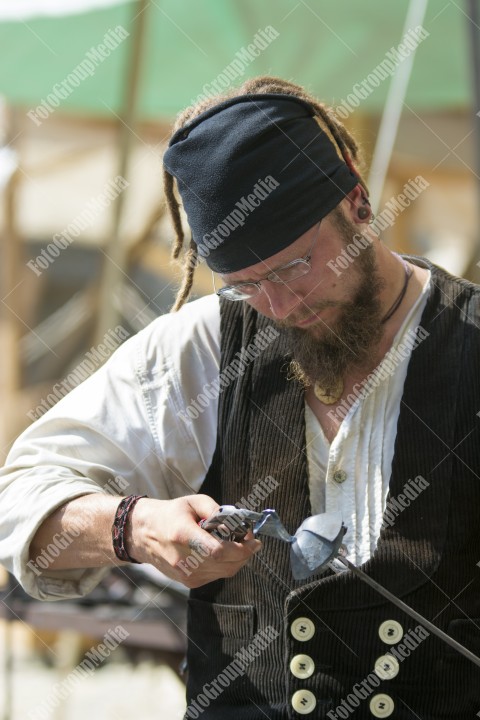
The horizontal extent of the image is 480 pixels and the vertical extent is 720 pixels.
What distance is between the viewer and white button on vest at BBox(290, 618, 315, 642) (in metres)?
1.74

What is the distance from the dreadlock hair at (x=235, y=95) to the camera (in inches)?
76.5

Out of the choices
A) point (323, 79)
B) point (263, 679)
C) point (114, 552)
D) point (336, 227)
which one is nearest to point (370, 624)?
point (263, 679)

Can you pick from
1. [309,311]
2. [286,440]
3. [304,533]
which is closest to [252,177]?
[309,311]

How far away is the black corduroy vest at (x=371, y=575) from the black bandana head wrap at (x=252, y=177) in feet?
0.93

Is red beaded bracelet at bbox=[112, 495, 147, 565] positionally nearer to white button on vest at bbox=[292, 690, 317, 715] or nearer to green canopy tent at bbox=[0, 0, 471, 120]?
white button on vest at bbox=[292, 690, 317, 715]

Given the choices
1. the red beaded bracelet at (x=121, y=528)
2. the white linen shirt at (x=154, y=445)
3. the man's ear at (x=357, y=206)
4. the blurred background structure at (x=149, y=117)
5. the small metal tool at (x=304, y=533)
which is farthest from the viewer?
the blurred background structure at (x=149, y=117)

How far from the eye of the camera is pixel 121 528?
170cm

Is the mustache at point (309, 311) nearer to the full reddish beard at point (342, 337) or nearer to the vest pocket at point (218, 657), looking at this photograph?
the full reddish beard at point (342, 337)

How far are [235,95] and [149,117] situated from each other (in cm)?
423

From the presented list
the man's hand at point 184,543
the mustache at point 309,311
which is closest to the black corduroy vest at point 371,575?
the mustache at point 309,311

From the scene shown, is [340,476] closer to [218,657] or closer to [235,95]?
[218,657]

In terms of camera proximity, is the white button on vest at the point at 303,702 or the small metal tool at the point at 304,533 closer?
the small metal tool at the point at 304,533

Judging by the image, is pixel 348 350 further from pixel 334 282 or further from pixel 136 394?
pixel 136 394

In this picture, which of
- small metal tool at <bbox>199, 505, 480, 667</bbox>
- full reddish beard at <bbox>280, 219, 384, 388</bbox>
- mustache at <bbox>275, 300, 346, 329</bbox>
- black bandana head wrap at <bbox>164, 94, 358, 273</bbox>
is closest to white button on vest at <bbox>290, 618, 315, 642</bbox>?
small metal tool at <bbox>199, 505, 480, 667</bbox>
